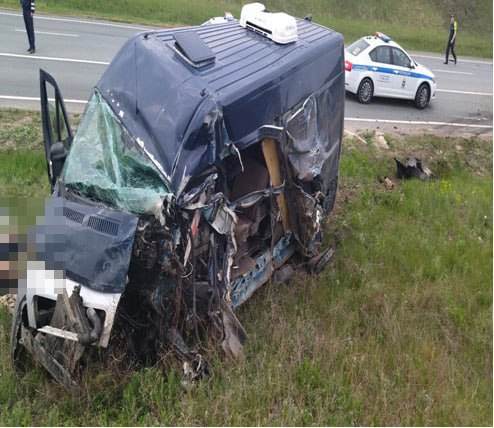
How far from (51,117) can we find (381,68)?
33.7 feet

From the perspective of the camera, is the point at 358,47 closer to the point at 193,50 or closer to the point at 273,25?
the point at 273,25

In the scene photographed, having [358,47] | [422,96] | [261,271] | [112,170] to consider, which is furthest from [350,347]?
[422,96]

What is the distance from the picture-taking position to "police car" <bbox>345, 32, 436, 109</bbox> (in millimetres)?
13258

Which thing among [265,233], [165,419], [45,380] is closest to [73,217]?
[45,380]

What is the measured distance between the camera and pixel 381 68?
13.4 metres

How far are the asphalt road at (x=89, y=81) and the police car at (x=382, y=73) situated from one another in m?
0.38

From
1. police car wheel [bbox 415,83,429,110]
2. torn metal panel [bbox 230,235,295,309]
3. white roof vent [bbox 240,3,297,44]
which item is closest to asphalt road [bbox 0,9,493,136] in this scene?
police car wheel [bbox 415,83,429,110]

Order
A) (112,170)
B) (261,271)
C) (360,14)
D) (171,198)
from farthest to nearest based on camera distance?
(360,14) < (261,271) < (112,170) < (171,198)

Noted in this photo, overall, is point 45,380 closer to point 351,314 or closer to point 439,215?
point 351,314

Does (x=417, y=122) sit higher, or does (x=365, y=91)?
Result: (x=365, y=91)

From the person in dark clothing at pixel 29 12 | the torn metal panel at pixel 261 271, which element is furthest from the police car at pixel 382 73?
the torn metal panel at pixel 261 271

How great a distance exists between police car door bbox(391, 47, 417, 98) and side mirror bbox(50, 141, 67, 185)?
36.1ft

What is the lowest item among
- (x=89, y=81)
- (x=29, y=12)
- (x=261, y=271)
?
(x=89, y=81)

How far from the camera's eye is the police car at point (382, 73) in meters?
13.3
